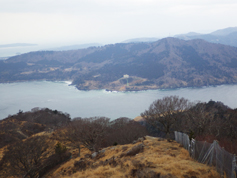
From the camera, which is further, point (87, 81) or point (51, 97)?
point (87, 81)

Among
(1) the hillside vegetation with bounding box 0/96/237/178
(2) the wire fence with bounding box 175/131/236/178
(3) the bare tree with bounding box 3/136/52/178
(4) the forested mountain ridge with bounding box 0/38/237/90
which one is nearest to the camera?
(2) the wire fence with bounding box 175/131/236/178

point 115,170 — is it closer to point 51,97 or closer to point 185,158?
point 185,158

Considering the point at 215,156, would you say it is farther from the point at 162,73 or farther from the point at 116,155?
the point at 162,73

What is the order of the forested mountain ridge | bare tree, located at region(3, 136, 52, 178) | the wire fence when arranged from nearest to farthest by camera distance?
the wire fence, bare tree, located at region(3, 136, 52, 178), the forested mountain ridge

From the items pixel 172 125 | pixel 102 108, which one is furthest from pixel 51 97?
pixel 172 125

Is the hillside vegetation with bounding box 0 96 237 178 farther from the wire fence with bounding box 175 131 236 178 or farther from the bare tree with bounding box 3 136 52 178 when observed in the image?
the wire fence with bounding box 175 131 236 178

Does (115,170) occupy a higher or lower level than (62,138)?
higher

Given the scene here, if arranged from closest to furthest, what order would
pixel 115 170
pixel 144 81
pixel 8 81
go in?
pixel 115 170, pixel 144 81, pixel 8 81

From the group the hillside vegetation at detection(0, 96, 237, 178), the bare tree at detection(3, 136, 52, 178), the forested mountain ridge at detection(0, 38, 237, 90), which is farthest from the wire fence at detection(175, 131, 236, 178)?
the forested mountain ridge at detection(0, 38, 237, 90)
